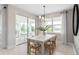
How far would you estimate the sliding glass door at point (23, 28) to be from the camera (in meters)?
1.71

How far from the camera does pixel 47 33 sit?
6.21 feet

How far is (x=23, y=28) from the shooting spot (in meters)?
1.73

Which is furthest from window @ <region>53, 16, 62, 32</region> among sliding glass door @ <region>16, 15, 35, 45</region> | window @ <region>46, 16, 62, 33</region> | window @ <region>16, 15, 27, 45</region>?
window @ <region>16, 15, 27, 45</region>

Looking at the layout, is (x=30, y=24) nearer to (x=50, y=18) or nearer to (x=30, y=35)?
(x=30, y=35)

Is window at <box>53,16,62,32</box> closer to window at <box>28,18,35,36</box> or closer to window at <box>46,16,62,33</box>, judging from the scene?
window at <box>46,16,62,33</box>

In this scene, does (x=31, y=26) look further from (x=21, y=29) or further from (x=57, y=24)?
(x=57, y=24)

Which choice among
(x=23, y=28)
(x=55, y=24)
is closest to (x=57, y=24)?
(x=55, y=24)

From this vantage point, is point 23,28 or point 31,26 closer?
point 23,28

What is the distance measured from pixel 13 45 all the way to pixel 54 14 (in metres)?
1.18

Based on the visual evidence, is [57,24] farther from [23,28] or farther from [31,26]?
[23,28]

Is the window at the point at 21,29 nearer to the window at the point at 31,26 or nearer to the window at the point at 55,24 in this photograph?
the window at the point at 31,26

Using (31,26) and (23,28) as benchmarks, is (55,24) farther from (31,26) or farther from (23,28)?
(23,28)

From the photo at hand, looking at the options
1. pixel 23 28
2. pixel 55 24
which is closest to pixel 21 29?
pixel 23 28

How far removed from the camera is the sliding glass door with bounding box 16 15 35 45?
1.71m
